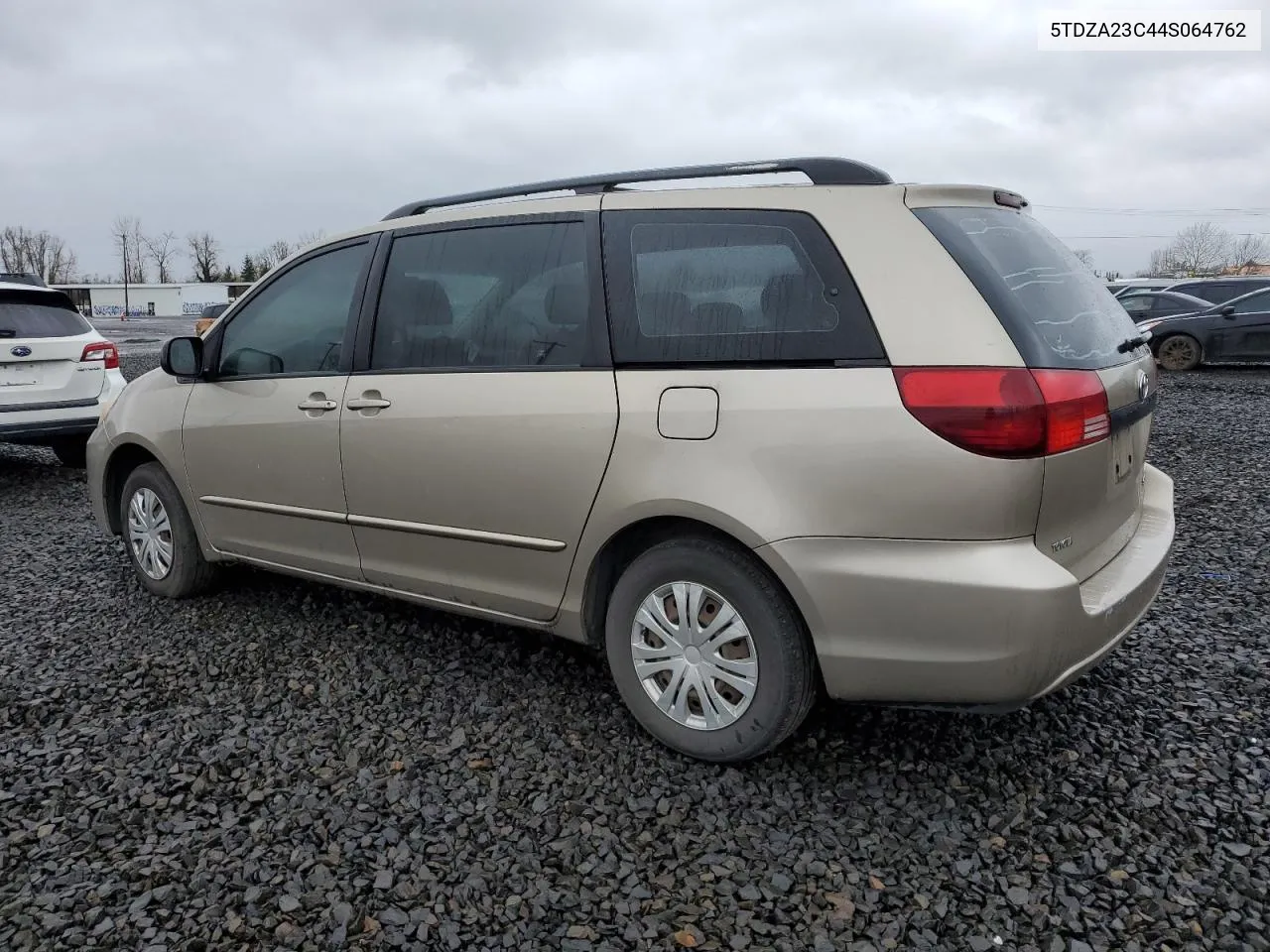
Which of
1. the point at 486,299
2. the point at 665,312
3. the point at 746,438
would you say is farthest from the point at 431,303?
the point at 746,438

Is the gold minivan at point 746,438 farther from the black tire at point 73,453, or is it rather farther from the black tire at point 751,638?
the black tire at point 73,453

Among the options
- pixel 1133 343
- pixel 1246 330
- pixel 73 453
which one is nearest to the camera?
pixel 1133 343

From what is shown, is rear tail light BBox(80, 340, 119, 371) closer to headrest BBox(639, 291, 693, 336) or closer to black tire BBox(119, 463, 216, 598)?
black tire BBox(119, 463, 216, 598)

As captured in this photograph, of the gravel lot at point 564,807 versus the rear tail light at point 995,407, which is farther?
the rear tail light at point 995,407

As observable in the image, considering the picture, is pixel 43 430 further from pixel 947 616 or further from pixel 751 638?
pixel 947 616

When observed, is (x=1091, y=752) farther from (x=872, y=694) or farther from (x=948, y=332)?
(x=948, y=332)

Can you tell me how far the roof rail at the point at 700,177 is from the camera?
2746 mm

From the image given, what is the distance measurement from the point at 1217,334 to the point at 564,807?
15.2 metres

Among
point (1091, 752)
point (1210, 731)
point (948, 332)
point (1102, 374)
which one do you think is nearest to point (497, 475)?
point (948, 332)

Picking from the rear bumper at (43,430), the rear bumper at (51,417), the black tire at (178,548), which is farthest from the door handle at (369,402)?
the rear bumper at (43,430)

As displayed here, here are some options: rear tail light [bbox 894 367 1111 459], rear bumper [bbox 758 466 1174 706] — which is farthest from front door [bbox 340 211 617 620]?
rear tail light [bbox 894 367 1111 459]

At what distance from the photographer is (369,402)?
11.4 feet

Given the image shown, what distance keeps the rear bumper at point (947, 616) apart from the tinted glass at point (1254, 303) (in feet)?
47.0

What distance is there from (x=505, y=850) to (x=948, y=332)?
1.78 meters
